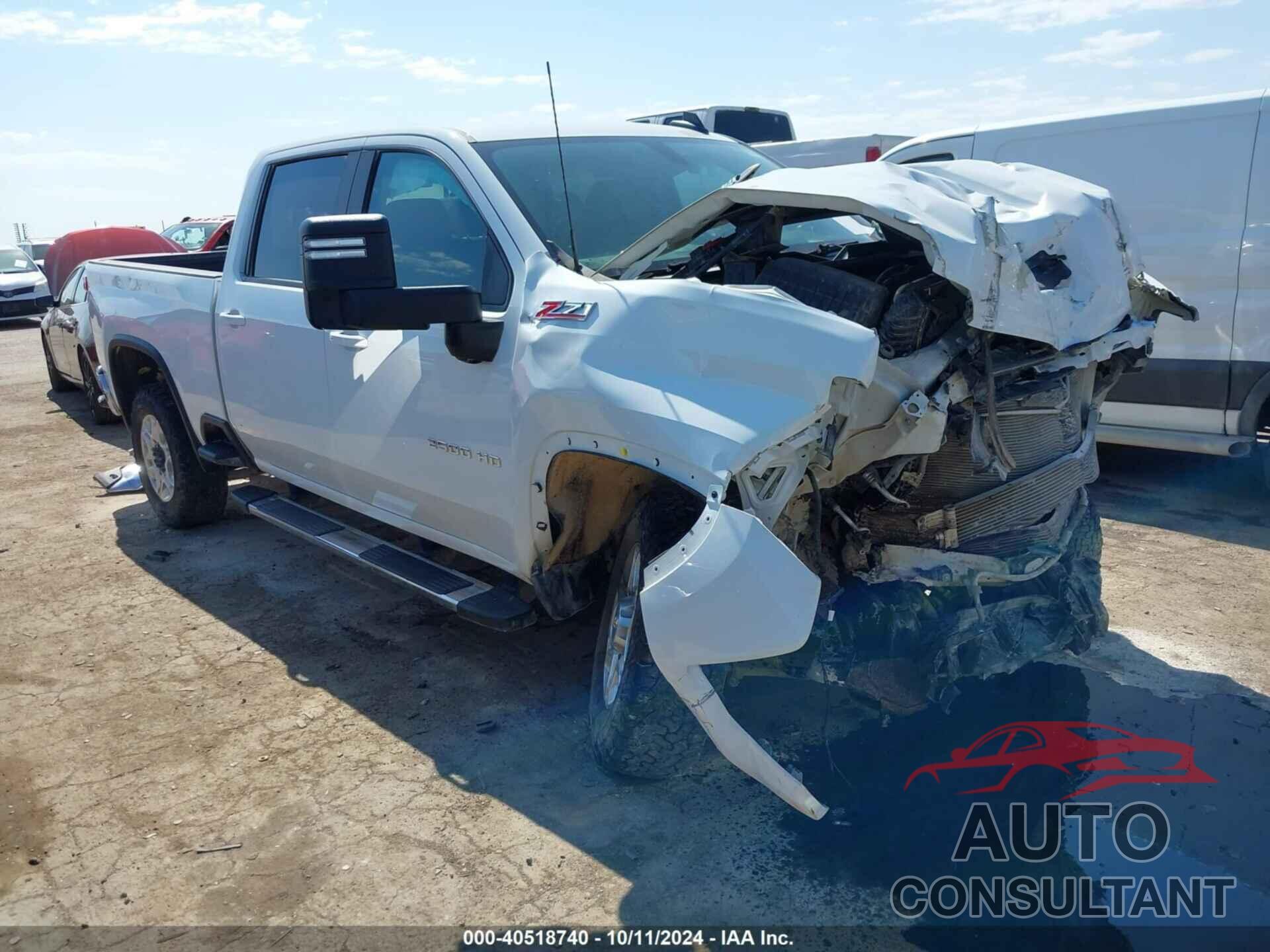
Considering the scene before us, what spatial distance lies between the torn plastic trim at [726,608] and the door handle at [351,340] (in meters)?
1.95

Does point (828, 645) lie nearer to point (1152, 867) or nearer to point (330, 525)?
point (1152, 867)

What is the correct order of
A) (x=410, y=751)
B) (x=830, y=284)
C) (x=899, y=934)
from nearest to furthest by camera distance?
(x=899, y=934) → (x=830, y=284) → (x=410, y=751)

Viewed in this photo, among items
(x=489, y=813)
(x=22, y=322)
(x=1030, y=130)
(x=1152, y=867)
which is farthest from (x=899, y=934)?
(x=22, y=322)

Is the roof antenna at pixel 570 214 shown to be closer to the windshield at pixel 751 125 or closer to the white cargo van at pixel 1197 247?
the white cargo van at pixel 1197 247

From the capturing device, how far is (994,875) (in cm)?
288

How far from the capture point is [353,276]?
3.04 m

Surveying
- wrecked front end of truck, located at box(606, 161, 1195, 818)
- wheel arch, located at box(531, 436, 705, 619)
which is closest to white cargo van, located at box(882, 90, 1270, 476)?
wrecked front end of truck, located at box(606, 161, 1195, 818)

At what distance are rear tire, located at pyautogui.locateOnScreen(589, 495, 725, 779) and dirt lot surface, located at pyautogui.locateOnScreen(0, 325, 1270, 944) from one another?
0.17 m

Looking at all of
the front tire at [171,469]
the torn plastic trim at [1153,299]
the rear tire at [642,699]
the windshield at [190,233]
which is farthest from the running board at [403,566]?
the windshield at [190,233]

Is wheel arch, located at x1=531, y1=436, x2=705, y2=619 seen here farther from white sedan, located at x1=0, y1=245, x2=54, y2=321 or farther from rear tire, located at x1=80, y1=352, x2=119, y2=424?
white sedan, located at x1=0, y1=245, x2=54, y2=321

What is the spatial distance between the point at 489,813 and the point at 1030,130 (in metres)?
5.36
